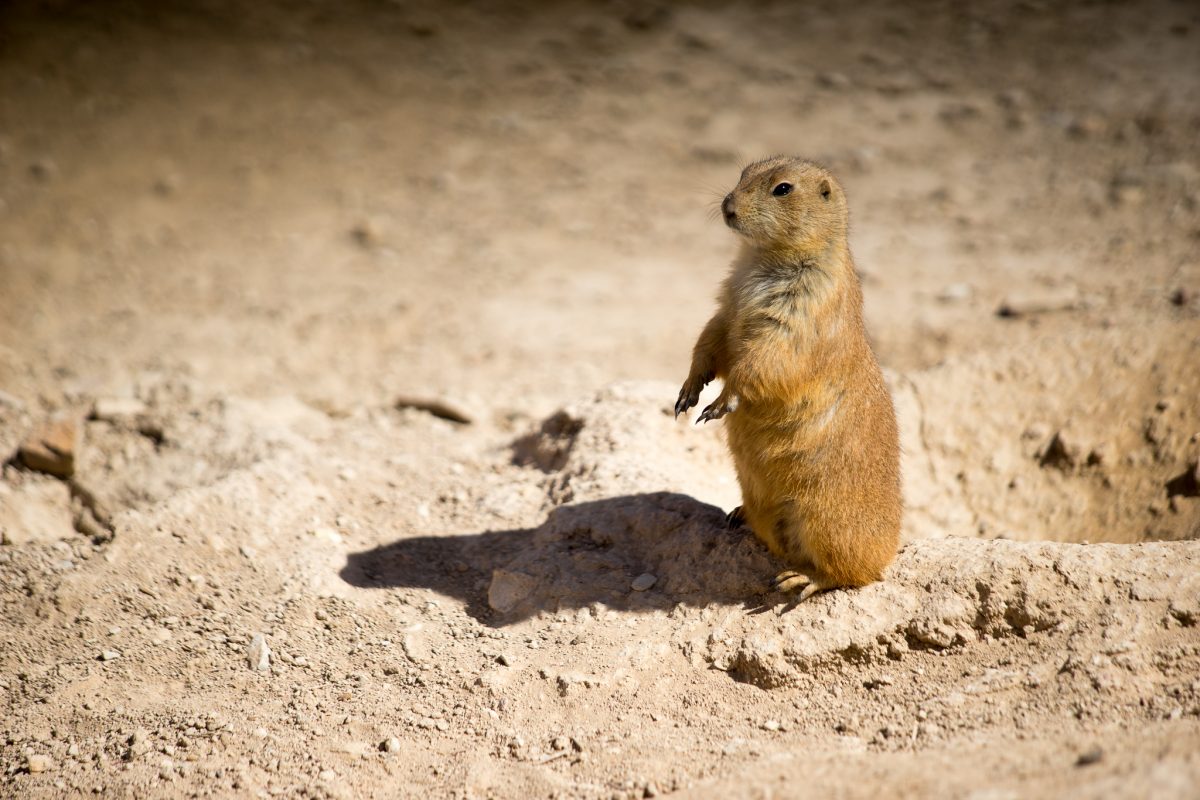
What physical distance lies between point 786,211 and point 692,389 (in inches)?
32.0

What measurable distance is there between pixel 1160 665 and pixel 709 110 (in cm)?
842

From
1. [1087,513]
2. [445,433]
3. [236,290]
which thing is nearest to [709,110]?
[236,290]

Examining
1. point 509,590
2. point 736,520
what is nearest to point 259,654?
point 509,590

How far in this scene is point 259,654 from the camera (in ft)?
13.8

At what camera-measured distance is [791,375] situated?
13.1 ft

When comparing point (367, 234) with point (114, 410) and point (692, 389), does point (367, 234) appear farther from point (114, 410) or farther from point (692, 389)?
point (692, 389)

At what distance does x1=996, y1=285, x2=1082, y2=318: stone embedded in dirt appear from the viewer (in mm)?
7215

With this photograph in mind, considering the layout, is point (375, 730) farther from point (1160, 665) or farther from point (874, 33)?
point (874, 33)

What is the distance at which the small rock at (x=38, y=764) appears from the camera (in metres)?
3.69

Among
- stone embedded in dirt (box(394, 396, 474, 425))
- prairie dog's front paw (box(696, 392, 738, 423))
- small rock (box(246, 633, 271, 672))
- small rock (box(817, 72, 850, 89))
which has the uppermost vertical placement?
small rock (box(817, 72, 850, 89))

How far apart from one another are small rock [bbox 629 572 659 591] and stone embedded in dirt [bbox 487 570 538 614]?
424mm

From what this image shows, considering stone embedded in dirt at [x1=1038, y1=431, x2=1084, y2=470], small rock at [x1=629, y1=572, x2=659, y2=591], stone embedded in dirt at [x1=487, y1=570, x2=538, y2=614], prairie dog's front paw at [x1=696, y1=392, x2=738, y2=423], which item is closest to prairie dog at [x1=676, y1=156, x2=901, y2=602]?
prairie dog's front paw at [x1=696, y1=392, x2=738, y2=423]

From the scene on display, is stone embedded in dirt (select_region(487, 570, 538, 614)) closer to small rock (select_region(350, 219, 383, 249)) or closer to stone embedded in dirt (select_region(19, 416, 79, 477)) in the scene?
stone embedded in dirt (select_region(19, 416, 79, 477))

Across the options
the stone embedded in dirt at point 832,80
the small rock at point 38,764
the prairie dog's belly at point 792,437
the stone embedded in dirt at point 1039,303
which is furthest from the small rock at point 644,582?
the stone embedded in dirt at point 832,80
